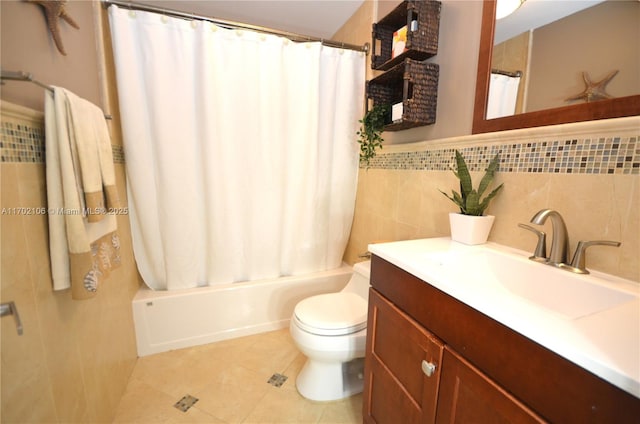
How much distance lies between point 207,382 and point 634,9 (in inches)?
84.5

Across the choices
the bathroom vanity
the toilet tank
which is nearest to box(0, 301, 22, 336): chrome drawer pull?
the bathroom vanity

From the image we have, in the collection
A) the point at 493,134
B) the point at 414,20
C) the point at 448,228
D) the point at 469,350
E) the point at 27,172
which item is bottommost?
the point at 469,350

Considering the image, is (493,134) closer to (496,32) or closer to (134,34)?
(496,32)

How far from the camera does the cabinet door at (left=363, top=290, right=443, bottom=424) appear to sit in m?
0.72

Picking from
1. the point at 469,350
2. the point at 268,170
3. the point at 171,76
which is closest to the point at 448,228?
the point at 469,350

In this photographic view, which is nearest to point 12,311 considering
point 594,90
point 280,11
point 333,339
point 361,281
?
point 333,339

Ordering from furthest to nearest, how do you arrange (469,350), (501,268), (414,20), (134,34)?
(134,34) → (414,20) → (501,268) → (469,350)

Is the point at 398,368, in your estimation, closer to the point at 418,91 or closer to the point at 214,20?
the point at 418,91

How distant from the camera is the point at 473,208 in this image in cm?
100

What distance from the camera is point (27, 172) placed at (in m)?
0.77

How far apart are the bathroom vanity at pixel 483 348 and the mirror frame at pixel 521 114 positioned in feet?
1.42

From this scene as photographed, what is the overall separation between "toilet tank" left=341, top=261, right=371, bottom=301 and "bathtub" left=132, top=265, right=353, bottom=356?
1.69ft

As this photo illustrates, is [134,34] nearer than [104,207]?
No

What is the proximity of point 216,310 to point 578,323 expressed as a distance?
5.80ft
